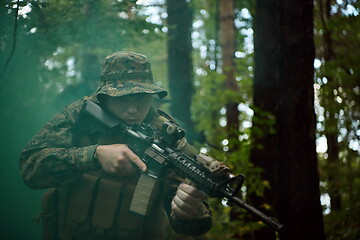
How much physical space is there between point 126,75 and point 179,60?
12.3ft

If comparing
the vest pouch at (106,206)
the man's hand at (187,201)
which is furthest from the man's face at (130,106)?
the man's hand at (187,201)

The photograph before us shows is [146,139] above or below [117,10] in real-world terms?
below

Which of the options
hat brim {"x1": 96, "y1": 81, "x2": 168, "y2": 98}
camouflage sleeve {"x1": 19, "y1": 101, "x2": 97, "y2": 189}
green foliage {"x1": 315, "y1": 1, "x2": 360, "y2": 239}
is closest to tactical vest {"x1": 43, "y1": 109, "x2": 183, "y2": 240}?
camouflage sleeve {"x1": 19, "y1": 101, "x2": 97, "y2": 189}

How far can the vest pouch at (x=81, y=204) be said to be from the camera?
339cm

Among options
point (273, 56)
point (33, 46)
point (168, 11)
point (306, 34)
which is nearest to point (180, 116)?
point (168, 11)

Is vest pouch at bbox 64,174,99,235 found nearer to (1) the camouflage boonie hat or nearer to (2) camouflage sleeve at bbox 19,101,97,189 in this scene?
(2) camouflage sleeve at bbox 19,101,97,189

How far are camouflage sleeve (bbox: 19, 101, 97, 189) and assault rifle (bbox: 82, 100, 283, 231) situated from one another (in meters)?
0.28

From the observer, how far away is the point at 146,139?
10.7 feet

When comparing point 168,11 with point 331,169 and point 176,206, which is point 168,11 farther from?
point 176,206

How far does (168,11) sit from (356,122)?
4.00 meters

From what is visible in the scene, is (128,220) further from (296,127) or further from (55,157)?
(296,127)

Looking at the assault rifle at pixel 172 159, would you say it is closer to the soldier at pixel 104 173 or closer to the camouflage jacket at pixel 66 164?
the soldier at pixel 104 173

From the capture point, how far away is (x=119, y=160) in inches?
120

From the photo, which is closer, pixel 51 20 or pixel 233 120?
pixel 51 20
